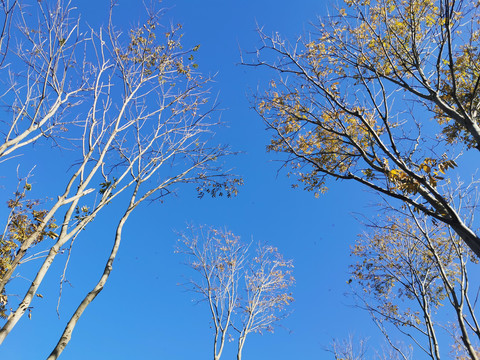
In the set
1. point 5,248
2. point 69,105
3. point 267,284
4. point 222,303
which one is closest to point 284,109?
point 69,105

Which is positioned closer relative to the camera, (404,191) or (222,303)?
(404,191)

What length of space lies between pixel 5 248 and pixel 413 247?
34.4 feet

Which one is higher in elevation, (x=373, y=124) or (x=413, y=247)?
(x=413, y=247)

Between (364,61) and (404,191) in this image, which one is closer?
(404,191)

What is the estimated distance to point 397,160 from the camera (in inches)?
150

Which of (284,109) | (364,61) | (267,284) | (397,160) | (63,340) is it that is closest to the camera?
(63,340)

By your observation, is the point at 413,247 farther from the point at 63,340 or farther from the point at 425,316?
the point at 63,340

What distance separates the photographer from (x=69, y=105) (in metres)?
5.42

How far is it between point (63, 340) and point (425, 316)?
28.4 feet

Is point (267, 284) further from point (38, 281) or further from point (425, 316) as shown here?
point (38, 281)

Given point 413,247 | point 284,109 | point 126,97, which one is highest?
point 413,247

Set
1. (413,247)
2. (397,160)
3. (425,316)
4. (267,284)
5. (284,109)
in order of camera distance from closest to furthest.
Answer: (397,160)
(284,109)
(425,316)
(413,247)
(267,284)

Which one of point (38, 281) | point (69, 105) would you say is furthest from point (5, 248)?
point (38, 281)

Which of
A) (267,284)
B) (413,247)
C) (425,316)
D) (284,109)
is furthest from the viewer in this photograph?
(267,284)
